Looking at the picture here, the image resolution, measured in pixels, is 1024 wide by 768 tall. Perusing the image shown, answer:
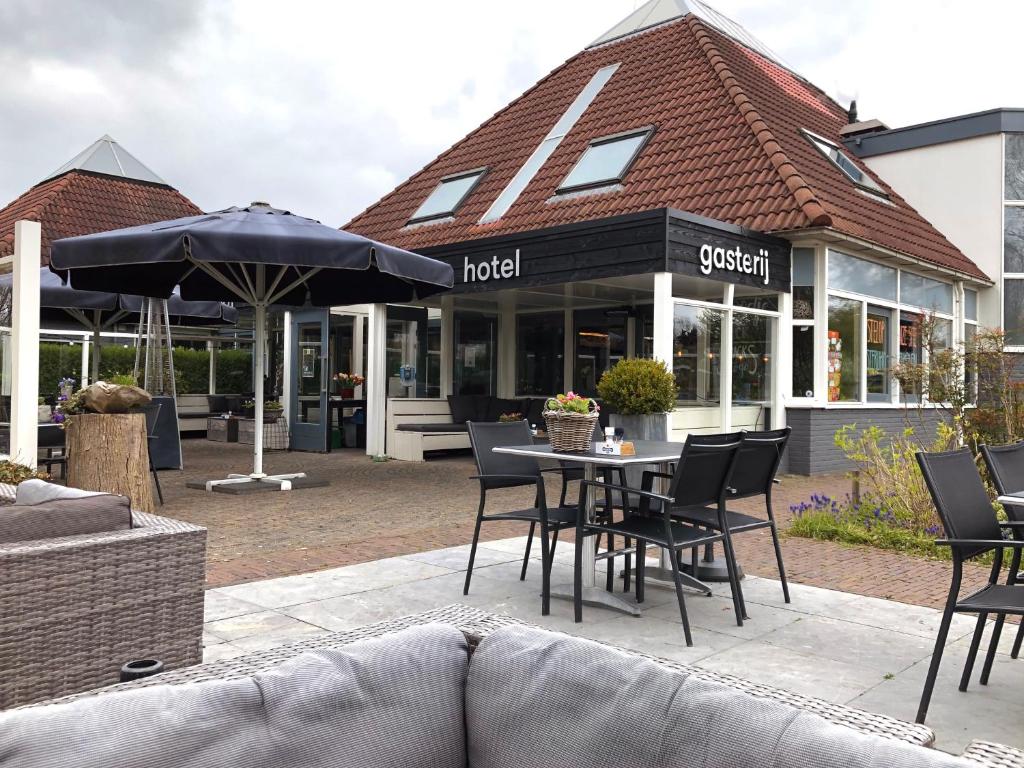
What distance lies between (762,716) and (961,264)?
15.1 meters

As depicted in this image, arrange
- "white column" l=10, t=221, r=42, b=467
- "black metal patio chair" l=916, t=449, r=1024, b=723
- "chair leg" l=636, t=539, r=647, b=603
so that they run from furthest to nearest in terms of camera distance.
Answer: "white column" l=10, t=221, r=42, b=467, "chair leg" l=636, t=539, r=647, b=603, "black metal patio chair" l=916, t=449, r=1024, b=723

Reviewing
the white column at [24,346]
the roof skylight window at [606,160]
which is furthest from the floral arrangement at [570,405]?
the roof skylight window at [606,160]

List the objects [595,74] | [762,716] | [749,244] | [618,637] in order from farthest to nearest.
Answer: [595,74]
[749,244]
[618,637]
[762,716]

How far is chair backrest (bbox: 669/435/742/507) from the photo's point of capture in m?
4.02

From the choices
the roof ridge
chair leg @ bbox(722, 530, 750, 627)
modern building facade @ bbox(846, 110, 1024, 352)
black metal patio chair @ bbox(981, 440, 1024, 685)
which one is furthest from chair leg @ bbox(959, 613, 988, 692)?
modern building facade @ bbox(846, 110, 1024, 352)

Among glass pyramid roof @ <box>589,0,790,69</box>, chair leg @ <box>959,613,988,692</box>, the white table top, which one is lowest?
chair leg @ <box>959,613,988,692</box>

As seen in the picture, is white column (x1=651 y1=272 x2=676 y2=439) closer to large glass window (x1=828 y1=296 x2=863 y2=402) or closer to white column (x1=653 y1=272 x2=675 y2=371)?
white column (x1=653 y1=272 x2=675 y2=371)

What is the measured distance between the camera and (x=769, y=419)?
1130cm

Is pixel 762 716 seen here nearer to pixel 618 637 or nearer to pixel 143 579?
pixel 143 579

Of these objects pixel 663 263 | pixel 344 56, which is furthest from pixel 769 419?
pixel 344 56

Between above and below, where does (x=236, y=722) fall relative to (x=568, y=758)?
above

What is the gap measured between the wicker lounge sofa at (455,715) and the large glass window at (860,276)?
1073 cm

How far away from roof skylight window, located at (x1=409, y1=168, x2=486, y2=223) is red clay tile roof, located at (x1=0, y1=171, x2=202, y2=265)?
8.45 metres

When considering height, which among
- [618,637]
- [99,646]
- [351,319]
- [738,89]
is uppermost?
[738,89]
